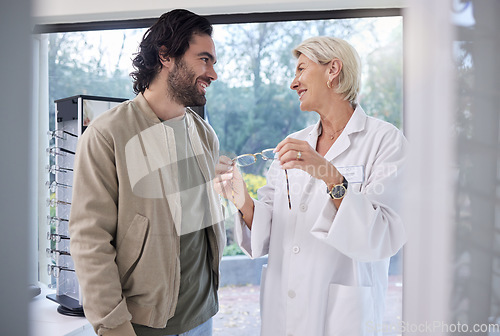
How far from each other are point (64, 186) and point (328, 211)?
1389mm

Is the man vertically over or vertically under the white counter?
over

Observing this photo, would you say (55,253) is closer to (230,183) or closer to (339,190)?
(230,183)

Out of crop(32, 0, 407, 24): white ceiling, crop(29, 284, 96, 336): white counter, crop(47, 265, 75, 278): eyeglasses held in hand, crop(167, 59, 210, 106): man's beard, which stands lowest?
crop(29, 284, 96, 336): white counter

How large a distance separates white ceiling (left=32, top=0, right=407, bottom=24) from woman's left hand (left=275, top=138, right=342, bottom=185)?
45.2 inches

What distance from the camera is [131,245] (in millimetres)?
1246

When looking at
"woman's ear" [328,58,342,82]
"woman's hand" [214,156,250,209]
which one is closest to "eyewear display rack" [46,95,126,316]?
"woman's hand" [214,156,250,209]

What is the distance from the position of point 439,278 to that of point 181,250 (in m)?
0.96

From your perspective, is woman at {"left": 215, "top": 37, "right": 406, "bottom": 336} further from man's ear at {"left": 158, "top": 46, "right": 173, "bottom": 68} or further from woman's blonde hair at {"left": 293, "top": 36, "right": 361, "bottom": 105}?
man's ear at {"left": 158, "top": 46, "right": 173, "bottom": 68}

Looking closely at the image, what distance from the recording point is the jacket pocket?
4.08ft

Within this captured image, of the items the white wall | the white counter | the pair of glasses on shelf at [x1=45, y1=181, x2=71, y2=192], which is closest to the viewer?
the white wall

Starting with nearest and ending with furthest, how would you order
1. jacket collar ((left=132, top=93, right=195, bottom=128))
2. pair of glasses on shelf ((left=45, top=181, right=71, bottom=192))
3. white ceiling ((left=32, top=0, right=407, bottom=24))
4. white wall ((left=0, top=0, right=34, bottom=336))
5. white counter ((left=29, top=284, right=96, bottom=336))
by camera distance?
white wall ((left=0, top=0, right=34, bottom=336)) < jacket collar ((left=132, top=93, right=195, bottom=128)) < white counter ((left=29, top=284, right=96, bottom=336)) < pair of glasses on shelf ((left=45, top=181, right=71, bottom=192)) < white ceiling ((left=32, top=0, right=407, bottom=24))

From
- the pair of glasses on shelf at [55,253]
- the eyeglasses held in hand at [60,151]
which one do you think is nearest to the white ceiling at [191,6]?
the eyeglasses held in hand at [60,151]

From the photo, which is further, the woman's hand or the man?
the woman's hand

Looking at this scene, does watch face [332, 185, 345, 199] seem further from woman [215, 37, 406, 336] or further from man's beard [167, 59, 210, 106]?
man's beard [167, 59, 210, 106]
